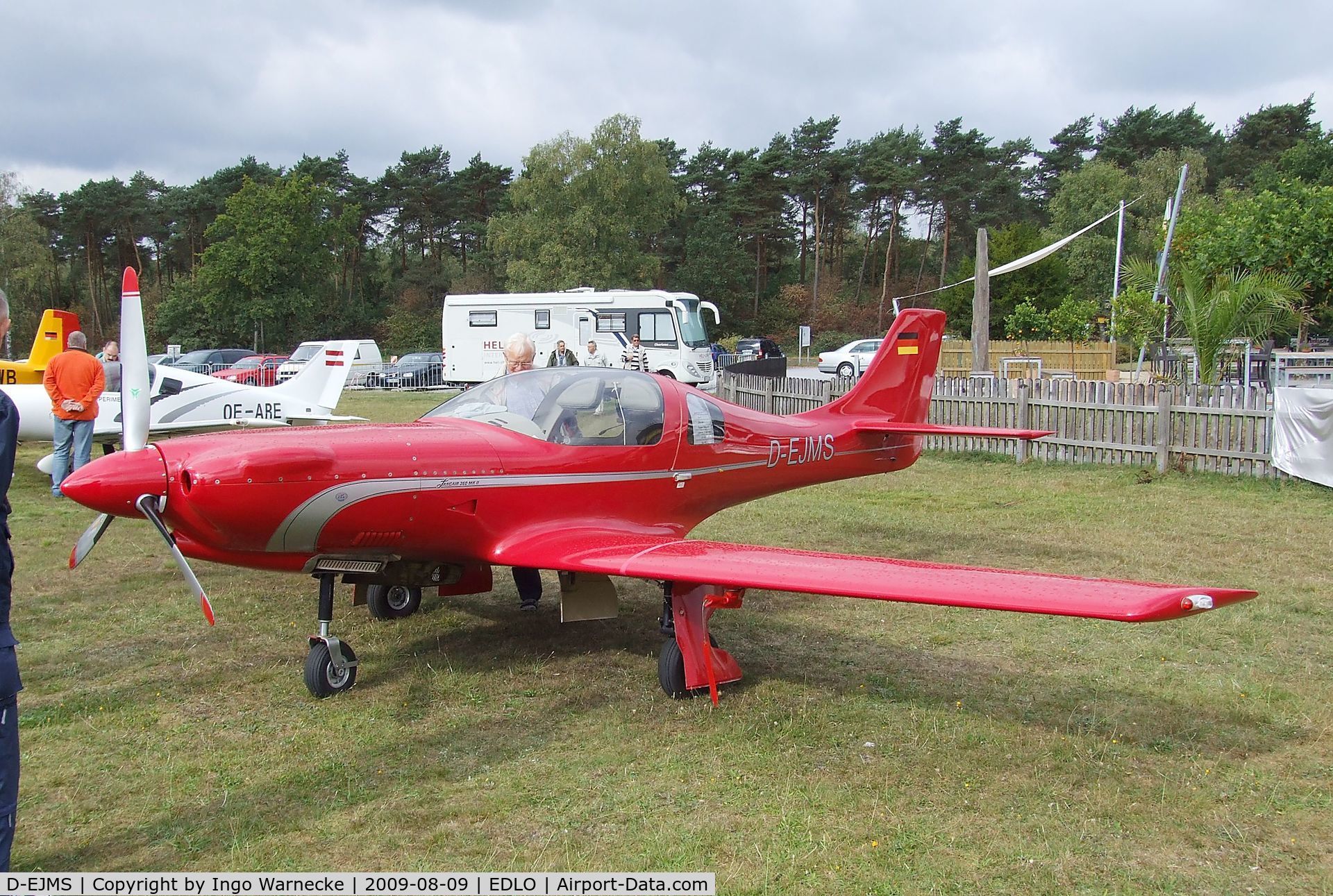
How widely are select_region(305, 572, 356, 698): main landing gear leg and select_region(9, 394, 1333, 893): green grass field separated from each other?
119 mm

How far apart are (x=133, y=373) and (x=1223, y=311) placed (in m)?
13.8

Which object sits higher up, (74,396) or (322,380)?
(322,380)

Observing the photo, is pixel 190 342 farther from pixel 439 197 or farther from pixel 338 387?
pixel 338 387

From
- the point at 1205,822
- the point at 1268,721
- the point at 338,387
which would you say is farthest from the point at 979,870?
the point at 338,387

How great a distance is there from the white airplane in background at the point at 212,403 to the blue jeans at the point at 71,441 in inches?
61.6

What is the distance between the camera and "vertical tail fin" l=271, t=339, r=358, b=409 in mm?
15383

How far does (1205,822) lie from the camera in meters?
3.69

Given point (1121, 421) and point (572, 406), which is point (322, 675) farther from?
point (1121, 421)

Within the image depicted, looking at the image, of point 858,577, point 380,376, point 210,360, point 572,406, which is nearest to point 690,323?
point 380,376

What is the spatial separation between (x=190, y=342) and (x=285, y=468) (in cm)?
6116

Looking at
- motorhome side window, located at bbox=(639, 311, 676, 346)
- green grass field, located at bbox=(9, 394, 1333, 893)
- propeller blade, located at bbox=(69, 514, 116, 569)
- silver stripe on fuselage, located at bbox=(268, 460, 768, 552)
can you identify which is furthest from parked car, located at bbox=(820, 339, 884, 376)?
propeller blade, located at bbox=(69, 514, 116, 569)

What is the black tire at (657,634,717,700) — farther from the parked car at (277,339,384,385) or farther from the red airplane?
the parked car at (277,339,384,385)

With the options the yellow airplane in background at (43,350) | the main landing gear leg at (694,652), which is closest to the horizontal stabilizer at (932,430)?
the main landing gear leg at (694,652)

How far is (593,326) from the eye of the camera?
28031 mm
